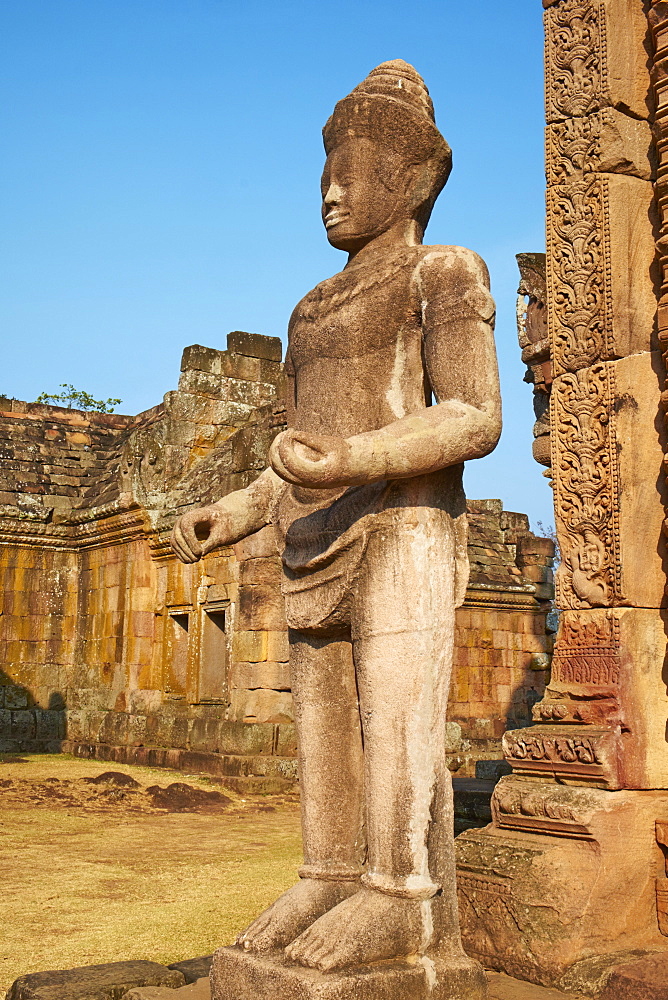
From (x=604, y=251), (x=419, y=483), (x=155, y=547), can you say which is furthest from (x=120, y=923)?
(x=155, y=547)

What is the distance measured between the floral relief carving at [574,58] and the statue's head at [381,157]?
1.61 metres

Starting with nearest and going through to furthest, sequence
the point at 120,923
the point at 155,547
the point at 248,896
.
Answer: the point at 120,923, the point at 248,896, the point at 155,547

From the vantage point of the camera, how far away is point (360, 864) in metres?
2.79

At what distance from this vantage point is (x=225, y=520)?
3.06 metres

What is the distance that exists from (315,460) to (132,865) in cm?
529

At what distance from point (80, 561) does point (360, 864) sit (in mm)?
14466

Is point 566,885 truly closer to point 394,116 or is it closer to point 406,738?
point 406,738

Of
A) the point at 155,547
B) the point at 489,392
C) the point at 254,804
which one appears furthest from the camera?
the point at 155,547

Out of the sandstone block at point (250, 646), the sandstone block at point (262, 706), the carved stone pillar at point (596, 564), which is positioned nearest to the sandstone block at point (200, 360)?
the sandstone block at point (250, 646)

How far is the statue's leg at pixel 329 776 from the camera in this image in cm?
277

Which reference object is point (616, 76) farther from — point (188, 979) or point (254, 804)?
point (254, 804)

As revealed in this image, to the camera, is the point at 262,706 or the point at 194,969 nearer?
the point at 194,969

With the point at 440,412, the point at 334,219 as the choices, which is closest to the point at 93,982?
the point at 440,412

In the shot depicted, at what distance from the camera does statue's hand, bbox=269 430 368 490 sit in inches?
94.1
